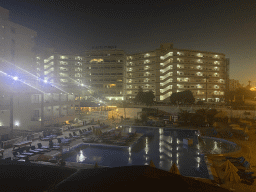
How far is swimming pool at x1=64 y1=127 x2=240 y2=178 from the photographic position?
10969mm

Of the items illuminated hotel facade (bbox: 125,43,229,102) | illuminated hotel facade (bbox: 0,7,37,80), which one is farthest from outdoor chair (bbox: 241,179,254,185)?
illuminated hotel facade (bbox: 125,43,229,102)

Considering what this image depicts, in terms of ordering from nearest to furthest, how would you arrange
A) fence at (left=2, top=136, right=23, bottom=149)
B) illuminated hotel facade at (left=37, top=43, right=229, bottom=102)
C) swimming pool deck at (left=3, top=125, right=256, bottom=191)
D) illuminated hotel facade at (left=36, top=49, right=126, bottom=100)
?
swimming pool deck at (left=3, top=125, right=256, bottom=191) < fence at (left=2, top=136, right=23, bottom=149) < illuminated hotel facade at (left=37, top=43, right=229, bottom=102) < illuminated hotel facade at (left=36, top=49, right=126, bottom=100)

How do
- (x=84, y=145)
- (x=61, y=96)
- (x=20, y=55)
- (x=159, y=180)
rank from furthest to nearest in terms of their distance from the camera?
(x=20, y=55), (x=61, y=96), (x=84, y=145), (x=159, y=180)

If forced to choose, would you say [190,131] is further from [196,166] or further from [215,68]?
[215,68]

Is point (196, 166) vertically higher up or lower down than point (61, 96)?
lower down

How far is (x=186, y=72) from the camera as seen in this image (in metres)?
56.6

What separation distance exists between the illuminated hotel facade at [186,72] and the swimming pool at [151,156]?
42.1 metres

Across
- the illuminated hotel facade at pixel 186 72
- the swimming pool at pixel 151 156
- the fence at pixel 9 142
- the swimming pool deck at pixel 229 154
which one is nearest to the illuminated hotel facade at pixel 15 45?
the fence at pixel 9 142

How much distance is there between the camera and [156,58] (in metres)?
62.0

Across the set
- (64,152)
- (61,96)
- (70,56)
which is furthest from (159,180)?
(70,56)

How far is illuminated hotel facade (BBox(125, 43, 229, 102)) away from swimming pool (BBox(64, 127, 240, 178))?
42057 mm

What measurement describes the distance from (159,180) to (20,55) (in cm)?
3608

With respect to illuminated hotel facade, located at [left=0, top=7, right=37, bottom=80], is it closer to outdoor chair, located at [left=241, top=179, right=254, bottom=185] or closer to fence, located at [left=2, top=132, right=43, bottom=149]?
fence, located at [left=2, top=132, right=43, bottom=149]

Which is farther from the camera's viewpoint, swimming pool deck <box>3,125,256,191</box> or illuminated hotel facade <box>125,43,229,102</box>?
illuminated hotel facade <box>125,43,229,102</box>
